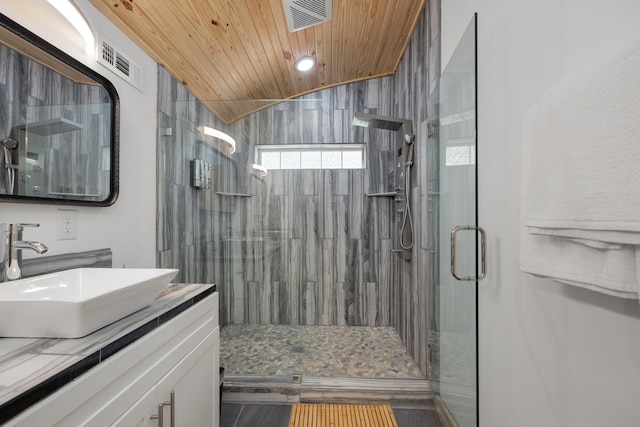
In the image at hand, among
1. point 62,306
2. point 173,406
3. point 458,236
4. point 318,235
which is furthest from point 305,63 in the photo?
point 173,406

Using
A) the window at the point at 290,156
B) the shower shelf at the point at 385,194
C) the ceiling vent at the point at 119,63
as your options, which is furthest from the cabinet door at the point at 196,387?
the shower shelf at the point at 385,194

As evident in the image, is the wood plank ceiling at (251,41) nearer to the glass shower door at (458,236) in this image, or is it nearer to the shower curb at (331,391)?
the glass shower door at (458,236)

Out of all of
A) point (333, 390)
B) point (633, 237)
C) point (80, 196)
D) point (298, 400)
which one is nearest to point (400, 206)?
point (333, 390)

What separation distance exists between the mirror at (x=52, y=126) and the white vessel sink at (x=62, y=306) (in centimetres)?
40

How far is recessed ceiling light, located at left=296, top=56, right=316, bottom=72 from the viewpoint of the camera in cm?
230

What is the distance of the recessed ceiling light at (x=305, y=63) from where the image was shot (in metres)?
2.30

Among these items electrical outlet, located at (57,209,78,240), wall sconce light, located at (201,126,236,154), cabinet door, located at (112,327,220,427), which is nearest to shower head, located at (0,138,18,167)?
electrical outlet, located at (57,209,78,240)

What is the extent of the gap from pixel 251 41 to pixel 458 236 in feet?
6.20

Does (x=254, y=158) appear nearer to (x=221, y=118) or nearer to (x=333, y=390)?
(x=221, y=118)

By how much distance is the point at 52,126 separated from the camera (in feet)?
3.96

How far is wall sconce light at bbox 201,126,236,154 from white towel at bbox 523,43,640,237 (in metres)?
1.87

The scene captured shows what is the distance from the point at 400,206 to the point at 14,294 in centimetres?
231

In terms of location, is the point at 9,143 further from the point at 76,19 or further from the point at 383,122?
the point at 383,122

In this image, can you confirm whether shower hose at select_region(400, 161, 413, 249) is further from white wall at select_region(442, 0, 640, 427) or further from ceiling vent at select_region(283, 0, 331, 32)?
ceiling vent at select_region(283, 0, 331, 32)
